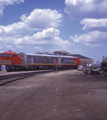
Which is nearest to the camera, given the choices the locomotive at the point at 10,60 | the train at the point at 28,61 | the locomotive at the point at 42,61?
the locomotive at the point at 10,60

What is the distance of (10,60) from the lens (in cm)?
3456

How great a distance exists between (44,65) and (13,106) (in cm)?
3748


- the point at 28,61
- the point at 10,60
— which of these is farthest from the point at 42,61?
the point at 10,60

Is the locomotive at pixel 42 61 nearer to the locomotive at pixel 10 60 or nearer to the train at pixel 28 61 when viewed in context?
the train at pixel 28 61

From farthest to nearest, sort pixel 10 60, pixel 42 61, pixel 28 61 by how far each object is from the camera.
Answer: pixel 42 61, pixel 28 61, pixel 10 60

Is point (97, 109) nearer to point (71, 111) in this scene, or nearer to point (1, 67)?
point (71, 111)

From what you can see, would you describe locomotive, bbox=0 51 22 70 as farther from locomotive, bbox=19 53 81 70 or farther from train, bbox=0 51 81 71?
locomotive, bbox=19 53 81 70

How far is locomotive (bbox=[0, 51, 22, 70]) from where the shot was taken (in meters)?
33.8

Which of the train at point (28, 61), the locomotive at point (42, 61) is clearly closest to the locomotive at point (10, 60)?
the train at point (28, 61)

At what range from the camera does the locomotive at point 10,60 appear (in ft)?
111

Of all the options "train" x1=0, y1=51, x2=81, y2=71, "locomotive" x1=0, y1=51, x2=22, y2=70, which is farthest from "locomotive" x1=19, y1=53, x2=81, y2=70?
"locomotive" x1=0, y1=51, x2=22, y2=70

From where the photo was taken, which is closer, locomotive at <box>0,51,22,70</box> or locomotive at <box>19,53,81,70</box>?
locomotive at <box>0,51,22,70</box>

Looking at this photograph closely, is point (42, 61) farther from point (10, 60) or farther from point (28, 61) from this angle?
point (10, 60)

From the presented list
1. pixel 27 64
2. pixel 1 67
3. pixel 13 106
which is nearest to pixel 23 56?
pixel 27 64
